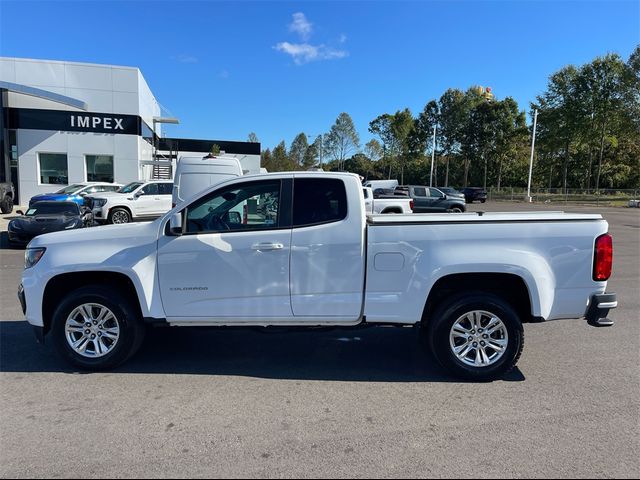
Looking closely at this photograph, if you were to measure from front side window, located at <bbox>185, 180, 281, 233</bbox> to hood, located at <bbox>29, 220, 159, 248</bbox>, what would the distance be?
15.5 inches

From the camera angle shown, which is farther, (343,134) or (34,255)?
(343,134)

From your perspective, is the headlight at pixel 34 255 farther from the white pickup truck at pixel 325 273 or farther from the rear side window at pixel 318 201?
the rear side window at pixel 318 201

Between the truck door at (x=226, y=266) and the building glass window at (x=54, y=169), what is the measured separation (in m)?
26.9

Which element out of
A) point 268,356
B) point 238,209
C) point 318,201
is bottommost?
point 268,356

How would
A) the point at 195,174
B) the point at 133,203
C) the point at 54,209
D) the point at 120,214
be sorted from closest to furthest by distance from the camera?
the point at 195,174 < the point at 54,209 < the point at 120,214 < the point at 133,203

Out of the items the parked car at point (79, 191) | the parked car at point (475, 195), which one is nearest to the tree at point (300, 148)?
the parked car at point (475, 195)

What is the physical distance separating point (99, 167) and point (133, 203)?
12.5 meters

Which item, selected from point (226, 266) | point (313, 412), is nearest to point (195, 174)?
point (226, 266)

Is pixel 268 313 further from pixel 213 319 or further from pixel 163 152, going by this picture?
pixel 163 152

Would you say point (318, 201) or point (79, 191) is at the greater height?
point (318, 201)

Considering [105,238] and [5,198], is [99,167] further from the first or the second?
[105,238]

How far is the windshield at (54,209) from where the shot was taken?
1332cm

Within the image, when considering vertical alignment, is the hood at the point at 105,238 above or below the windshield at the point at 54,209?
above

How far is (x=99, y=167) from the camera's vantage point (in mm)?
27812
